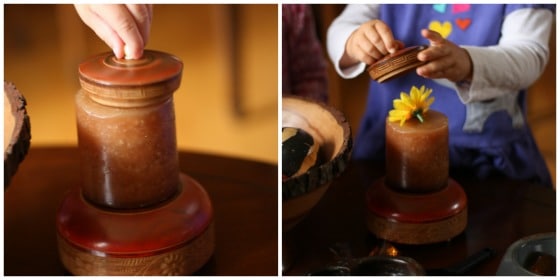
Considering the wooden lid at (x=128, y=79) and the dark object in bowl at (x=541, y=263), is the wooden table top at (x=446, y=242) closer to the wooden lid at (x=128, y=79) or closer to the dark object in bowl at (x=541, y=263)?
the dark object in bowl at (x=541, y=263)

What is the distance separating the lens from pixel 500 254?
47cm

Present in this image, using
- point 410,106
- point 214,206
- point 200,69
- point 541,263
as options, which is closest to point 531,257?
point 541,263

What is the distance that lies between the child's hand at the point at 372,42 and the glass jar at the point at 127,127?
0.41ft

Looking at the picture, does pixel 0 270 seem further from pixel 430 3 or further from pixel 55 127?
pixel 55 127

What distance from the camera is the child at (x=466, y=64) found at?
0.48 metres

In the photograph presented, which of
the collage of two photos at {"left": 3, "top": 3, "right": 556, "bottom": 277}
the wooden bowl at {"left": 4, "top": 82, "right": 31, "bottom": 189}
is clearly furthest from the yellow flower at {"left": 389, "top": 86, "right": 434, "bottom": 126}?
the wooden bowl at {"left": 4, "top": 82, "right": 31, "bottom": 189}

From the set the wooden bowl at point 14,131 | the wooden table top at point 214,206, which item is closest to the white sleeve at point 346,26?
the wooden table top at point 214,206

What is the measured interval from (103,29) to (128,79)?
61 mm

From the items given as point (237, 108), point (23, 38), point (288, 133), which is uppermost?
point (288, 133)

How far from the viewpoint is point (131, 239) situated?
424 mm

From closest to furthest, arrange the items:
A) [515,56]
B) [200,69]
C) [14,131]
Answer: [14,131], [515,56], [200,69]

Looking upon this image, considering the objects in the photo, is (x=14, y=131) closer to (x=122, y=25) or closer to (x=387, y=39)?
(x=122, y=25)

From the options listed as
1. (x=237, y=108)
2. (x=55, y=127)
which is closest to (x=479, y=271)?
(x=55, y=127)

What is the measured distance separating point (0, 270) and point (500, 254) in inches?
12.2
